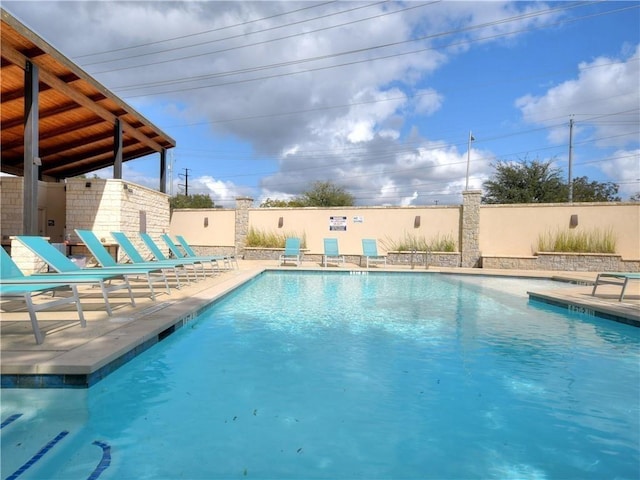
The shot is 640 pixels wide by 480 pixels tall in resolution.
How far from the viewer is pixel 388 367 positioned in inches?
152

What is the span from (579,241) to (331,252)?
28.7 feet

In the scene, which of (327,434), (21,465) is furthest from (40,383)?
(327,434)

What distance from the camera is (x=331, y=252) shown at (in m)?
14.7

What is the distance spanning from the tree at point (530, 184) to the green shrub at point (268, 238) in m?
17.5

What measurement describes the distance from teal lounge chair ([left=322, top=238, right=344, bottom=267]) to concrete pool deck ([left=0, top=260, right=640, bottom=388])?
23.4 feet

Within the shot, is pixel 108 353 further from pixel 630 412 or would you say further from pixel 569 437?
pixel 630 412

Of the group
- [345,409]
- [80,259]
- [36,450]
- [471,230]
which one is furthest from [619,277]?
[80,259]

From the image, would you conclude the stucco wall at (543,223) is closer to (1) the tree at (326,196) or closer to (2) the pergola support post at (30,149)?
(2) the pergola support post at (30,149)

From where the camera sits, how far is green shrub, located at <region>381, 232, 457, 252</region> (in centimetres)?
1508

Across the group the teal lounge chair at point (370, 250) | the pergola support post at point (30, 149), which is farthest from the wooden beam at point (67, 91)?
the teal lounge chair at point (370, 250)

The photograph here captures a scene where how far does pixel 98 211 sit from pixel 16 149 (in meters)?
5.35

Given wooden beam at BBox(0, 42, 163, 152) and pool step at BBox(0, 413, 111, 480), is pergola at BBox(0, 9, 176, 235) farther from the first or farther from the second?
pool step at BBox(0, 413, 111, 480)

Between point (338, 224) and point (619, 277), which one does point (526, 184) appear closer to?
point (338, 224)

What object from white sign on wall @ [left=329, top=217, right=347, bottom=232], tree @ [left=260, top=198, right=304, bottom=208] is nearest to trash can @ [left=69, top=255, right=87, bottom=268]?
white sign on wall @ [left=329, top=217, right=347, bottom=232]
